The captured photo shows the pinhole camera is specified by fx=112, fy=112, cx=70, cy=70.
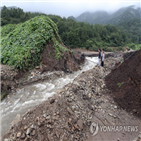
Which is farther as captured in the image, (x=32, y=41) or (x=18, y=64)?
(x=32, y=41)

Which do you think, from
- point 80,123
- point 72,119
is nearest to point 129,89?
point 80,123

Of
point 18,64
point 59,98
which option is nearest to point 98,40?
point 18,64

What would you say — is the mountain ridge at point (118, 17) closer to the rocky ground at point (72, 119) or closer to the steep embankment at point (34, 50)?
the steep embankment at point (34, 50)

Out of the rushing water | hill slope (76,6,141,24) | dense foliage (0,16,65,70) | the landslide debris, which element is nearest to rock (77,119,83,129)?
the landslide debris

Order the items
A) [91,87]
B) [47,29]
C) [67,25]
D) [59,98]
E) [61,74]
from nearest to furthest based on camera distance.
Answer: [59,98] < [91,87] < [61,74] < [47,29] < [67,25]

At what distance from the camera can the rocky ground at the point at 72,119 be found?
12.7ft

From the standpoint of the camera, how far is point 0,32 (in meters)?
15.0

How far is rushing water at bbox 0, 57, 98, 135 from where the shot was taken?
235 inches

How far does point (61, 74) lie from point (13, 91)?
4.60 meters

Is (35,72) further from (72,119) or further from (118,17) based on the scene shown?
(118,17)

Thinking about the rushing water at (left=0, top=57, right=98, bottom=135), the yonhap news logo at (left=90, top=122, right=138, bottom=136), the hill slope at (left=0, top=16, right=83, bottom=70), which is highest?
the hill slope at (left=0, top=16, right=83, bottom=70)

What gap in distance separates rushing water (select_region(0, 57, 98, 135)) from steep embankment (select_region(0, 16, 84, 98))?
5.80ft

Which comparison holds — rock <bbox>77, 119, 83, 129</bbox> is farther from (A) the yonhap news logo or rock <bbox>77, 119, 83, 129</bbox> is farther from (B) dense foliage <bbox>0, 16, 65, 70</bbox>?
(B) dense foliage <bbox>0, 16, 65, 70</bbox>

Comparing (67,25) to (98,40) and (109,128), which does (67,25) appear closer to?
(98,40)
